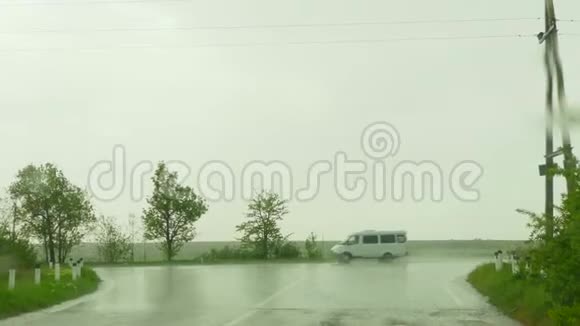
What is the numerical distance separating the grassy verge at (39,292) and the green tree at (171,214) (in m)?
29.5

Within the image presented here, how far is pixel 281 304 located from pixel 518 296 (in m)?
5.45

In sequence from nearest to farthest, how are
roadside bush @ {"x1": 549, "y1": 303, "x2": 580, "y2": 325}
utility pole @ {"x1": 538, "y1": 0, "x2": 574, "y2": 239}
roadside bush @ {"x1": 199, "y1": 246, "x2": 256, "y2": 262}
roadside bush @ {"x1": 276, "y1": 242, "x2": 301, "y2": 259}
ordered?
roadside bush @ {"x1": 549, "y1": 303, "x2": 580, "y2": 325} → utility pole @ {"x1": 538, "y1": 0, "x2": 574, "y2": 239} → roadside bush @ {"x1": 199, "y1": 246, "x2": 256, "y2": 262} → roadside bush @ {"x1": 276, "y1": 242, "x2": 301, "y2": 259}

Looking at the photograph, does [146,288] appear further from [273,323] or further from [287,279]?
[273,323]

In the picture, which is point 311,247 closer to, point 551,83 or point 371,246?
point 371,246

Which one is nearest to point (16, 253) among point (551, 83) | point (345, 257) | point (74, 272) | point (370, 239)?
point (74, 272)

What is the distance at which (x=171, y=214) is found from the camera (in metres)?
59.6

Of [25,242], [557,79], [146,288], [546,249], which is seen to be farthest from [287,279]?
[546,249]

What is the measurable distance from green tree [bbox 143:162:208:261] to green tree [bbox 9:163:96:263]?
6935 millimetres

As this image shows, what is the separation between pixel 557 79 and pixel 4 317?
1274cm

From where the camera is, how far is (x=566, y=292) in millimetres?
11523

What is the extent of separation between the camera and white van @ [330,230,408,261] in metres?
50.0

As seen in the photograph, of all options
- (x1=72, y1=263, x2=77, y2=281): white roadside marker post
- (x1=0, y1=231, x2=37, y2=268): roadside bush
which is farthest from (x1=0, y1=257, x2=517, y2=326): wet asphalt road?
(x1=0, y1=231, x2=37, y2=268): roadside bush

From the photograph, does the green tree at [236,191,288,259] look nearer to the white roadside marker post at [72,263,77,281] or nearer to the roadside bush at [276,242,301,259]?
the roadside bush at [276,242,301,259]

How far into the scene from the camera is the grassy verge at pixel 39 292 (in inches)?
734
